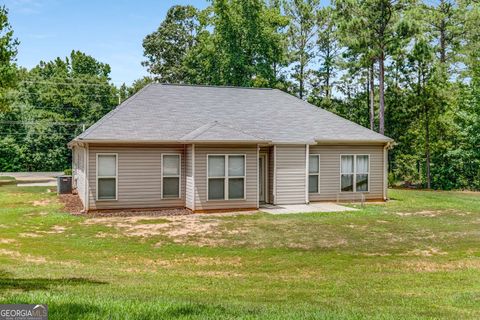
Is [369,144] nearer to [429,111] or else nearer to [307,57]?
[429,111]

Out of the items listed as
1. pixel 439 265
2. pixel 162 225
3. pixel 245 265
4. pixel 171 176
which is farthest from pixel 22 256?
pixel 439 265

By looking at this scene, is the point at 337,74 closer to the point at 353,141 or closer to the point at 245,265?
the point at 353,141

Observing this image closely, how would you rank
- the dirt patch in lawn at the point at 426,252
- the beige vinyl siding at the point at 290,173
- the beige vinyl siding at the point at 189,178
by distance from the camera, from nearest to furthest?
the dirt patch in lawn at the point at 426,252, the beige vinyl siding at the point at 189,178, the beige vinyl siding at the point at 290,173

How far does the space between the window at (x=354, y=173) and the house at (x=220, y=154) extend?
46 mm

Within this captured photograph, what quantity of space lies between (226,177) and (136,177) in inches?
137

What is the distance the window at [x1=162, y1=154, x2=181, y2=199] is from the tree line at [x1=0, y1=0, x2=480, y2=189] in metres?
16.8

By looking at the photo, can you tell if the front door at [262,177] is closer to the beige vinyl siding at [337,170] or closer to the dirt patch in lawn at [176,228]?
the beige vinyl siding at [337,170]

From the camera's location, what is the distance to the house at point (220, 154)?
623 inches

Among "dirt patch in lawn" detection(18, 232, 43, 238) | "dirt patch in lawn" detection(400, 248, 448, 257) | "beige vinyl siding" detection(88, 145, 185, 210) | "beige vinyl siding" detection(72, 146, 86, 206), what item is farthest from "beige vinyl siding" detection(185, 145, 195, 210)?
"dirt patch in lawn" detection(400, 248, 448, 257)

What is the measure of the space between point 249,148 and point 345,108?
2484 cm

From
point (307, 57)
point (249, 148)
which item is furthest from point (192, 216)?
point (307, 57)

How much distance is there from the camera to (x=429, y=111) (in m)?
30.2

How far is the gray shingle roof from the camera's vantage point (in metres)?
16.2

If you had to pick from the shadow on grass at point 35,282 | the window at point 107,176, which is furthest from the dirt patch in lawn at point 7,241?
the window at point 107,176
